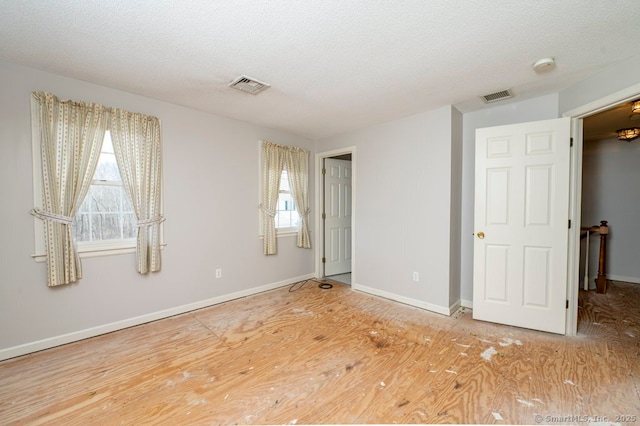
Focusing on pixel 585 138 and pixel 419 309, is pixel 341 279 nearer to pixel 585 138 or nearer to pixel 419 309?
pixel 419 309

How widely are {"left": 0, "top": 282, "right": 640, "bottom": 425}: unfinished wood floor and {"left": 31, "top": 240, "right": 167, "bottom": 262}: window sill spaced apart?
803 mm

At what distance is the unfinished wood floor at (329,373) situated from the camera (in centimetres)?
161

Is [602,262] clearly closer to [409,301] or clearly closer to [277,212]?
[409,301]

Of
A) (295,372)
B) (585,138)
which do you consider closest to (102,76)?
(295,372)

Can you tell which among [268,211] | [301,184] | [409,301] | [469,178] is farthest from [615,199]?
[268,211]

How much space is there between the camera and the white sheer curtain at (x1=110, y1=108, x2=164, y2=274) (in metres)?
2.62

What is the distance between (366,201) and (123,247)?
9.81 ft

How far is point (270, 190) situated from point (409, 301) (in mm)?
2453

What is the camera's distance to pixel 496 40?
1.82 meters

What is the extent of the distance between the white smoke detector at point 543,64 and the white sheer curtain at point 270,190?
3.03 metres

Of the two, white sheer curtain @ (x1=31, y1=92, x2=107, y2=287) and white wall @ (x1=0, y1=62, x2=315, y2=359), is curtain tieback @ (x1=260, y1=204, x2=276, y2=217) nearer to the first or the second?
white wall @ (x1=0, y1=62, x2=315, y2=359)

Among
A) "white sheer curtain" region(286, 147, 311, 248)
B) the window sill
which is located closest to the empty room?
the window sill

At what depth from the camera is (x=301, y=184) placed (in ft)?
14.1

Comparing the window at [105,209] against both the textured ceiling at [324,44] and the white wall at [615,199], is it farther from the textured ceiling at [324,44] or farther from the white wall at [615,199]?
the white wall at [615,199]
